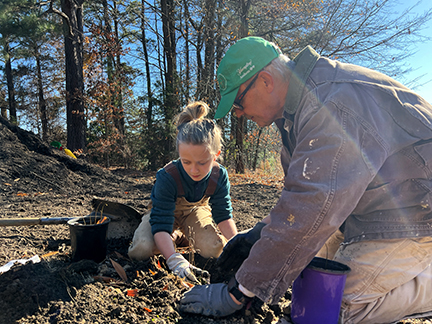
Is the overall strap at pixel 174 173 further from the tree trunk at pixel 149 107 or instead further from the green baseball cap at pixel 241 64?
the tree trunk at pixel 149 107

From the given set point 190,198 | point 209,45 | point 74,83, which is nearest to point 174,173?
point 190,198


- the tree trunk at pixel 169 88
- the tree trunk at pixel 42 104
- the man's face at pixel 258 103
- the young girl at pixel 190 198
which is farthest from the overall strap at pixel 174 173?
the tree trunk at pixel 42 104

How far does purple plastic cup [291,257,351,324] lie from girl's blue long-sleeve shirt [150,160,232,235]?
48.1 inches

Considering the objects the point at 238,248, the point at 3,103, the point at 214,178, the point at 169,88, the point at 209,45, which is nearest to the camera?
the point at 238,248

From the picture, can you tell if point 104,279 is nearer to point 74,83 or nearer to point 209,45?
point 74,83

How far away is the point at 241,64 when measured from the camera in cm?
166

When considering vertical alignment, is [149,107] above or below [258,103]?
above

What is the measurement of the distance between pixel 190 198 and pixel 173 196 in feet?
0.88

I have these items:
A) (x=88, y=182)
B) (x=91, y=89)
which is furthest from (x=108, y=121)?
(x=88, y=182)

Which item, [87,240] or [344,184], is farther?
[87,240]

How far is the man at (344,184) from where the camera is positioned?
4.40 ft

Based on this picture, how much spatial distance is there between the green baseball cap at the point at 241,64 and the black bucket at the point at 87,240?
1.36 meters

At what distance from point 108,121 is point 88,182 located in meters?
6.87

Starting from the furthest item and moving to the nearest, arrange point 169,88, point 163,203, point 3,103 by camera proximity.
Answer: point 3,103
point 169,88
point 163,203
